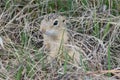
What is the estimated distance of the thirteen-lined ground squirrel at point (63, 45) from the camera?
295 centimetres

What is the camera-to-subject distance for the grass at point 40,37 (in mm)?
2801

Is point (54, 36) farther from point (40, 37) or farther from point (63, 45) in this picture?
point (40, 37)

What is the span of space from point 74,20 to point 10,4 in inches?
21.6

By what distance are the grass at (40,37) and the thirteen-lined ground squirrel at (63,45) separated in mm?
66

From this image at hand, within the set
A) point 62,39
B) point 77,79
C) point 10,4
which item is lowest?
point 77,79

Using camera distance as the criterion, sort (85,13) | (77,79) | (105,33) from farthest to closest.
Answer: (85,13) < (105,33) < (77,79)

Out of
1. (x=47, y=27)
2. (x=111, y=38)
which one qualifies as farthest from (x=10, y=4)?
(x=111, y=38)

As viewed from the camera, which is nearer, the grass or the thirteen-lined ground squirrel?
the grass

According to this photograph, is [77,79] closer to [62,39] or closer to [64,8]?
[62,39]

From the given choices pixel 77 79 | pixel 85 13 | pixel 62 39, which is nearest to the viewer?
pixel 77 79

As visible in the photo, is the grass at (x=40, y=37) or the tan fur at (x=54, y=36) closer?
the grass at (x=40, y=37)

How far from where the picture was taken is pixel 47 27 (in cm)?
294

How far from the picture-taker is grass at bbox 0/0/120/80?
280 cm

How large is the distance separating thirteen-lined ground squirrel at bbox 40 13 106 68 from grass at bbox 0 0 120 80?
66 millimetres
